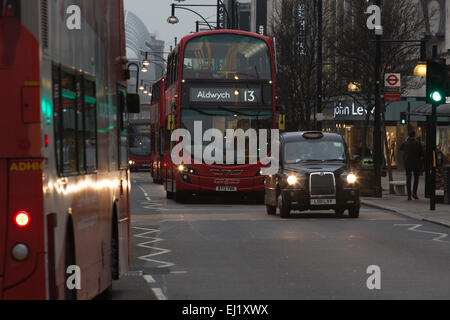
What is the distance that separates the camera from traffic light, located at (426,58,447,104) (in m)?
24.8

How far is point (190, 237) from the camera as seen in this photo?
19.0 m

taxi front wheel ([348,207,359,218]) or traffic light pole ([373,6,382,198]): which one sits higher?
traffic light pole ([373,6,382,198])

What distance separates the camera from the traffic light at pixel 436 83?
81.5 feet

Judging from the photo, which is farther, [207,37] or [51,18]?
[207,37]

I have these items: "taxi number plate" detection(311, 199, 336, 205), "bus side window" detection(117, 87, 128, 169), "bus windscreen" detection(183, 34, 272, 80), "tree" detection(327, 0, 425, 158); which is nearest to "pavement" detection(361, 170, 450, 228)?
"taxi number plate" detection(311, 199, 336, 205)

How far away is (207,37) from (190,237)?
12652 millimetres

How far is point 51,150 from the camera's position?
22.8 ft

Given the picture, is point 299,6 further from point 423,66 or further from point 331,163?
point 331,163

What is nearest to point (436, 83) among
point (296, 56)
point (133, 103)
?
point (133, 103)

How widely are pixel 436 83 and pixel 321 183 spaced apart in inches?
152

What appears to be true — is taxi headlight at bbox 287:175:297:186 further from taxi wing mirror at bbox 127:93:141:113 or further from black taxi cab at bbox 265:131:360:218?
taxi wing mirror at bbox 127:93:141:113

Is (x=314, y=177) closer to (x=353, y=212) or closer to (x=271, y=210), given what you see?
(x=353, y=212)

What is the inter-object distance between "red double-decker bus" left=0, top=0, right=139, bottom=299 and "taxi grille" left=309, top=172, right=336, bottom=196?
1390 centimetres
